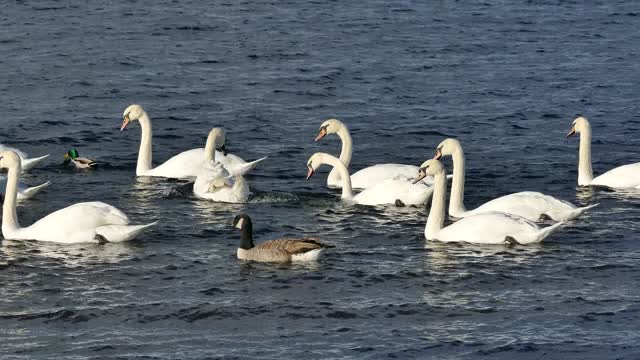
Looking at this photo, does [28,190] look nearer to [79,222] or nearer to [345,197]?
[79,222]

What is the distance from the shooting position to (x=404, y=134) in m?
29.6

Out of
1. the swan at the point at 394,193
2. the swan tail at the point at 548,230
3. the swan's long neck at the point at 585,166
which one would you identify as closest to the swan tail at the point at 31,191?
the swan at the point at 394,193

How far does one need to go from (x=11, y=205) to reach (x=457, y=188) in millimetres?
6375

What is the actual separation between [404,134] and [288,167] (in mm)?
3222

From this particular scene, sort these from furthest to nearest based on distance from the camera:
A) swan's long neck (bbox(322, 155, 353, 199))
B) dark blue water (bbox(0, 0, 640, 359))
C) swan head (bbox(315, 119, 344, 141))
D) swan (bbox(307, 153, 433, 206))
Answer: swan head (bbox(315, 119, 344, 141)) → swan's long neck (bbox(322, 155, 353, 199)) → swan (bbox(307, 153, 433, 206)) → dark blue water (bbox(0, 0, 640, 359))

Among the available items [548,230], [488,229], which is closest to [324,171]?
[488,229]

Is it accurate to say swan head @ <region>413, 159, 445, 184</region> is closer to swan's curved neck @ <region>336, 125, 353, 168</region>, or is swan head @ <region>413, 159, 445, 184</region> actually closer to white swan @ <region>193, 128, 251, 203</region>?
white swan @ <region>193, 128, 251, 203</region>

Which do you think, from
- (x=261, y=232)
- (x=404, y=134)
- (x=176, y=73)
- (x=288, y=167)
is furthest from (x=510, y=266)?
(x=176, y=73)

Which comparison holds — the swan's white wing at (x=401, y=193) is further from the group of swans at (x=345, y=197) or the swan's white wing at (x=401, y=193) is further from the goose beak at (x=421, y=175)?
the goose beak at (x=421, y=175)

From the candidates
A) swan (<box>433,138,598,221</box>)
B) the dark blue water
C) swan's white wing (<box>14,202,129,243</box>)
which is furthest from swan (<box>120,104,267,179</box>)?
swan (<box>433,138,598,221</box>)

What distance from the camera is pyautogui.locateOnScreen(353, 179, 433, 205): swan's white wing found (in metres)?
24.1

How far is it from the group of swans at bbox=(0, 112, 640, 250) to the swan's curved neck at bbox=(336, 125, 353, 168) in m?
0.02

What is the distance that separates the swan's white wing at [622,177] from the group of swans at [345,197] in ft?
0.05

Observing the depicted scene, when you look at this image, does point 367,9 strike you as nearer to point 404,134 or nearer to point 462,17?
point 462,17
